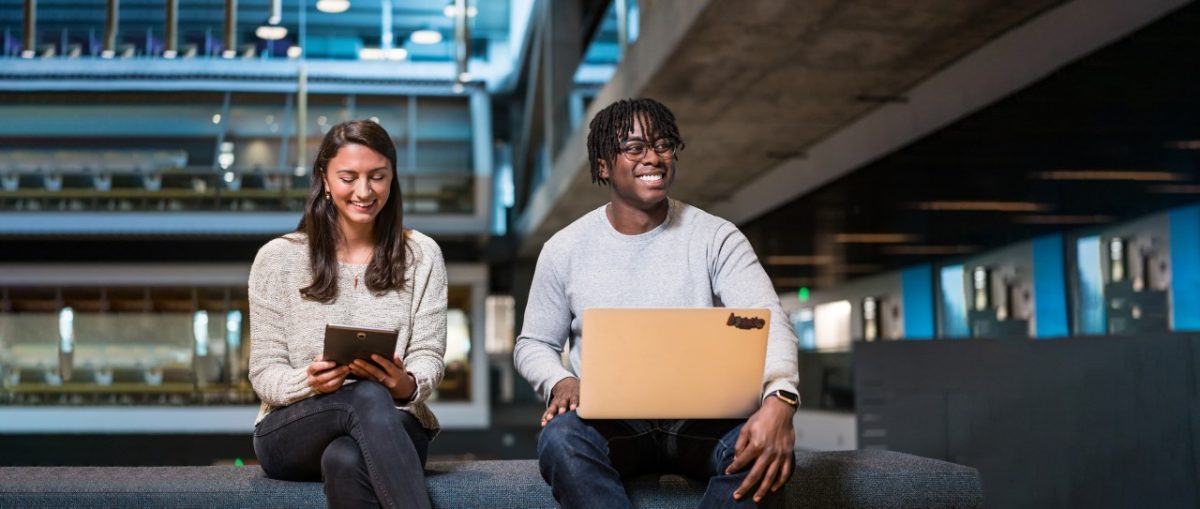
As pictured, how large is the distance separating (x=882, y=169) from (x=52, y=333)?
43.4ft

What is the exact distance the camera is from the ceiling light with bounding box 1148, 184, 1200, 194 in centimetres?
503

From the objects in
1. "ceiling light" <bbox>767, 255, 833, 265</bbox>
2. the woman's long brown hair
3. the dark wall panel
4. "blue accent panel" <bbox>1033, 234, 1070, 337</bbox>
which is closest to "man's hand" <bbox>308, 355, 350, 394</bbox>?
the woman's long brown hair

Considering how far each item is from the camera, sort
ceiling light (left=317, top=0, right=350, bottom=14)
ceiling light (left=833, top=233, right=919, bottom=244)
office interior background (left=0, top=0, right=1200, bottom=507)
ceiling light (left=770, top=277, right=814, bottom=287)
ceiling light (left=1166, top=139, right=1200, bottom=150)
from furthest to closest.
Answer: ceiling light (left=317, top=0, right=350, bottom=14) < ceiling light (left=770, top=277, right=814, bottom=287) < ceiling light (left=833, top=233, right=919, bottom=244) < office interior background (left=0, top=0, right=1200, bottom=507) < ceiling light (left=1166, top=139, right=1200, bottom=150)

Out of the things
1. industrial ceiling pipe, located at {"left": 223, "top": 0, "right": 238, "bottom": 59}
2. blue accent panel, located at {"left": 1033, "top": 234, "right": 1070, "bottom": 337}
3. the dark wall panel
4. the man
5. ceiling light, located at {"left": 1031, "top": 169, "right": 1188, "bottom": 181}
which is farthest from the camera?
industrial ceiling pipe, located at {"left": 223, "top": 0, "right": 238, "bottom": 59}

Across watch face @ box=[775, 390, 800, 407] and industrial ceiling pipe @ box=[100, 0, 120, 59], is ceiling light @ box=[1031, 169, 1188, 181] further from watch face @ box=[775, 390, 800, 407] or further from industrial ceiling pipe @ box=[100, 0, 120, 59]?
industrial ceiling pipe @ box=[100, 0, 120, 59]

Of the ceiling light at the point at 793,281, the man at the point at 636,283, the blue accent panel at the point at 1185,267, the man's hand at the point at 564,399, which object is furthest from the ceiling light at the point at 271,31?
the man's hand at the point at 564,399

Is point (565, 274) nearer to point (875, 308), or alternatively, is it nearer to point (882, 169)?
point (882, 169)

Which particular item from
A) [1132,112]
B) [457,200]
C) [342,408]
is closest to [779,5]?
[1132,112]

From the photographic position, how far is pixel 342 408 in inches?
92.0

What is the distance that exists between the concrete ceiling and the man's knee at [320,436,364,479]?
3471 mm

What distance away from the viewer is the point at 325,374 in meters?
2.30

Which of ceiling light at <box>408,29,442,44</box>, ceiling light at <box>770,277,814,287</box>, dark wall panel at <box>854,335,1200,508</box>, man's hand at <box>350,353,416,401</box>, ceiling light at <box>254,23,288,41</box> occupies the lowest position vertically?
dark wall panel at <box>854,335,1200,508</box>

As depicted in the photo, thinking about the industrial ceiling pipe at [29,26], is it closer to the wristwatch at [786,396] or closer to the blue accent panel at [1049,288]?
the blue accent panel at [1049,288]

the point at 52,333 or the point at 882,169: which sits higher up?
the point at 882,169
